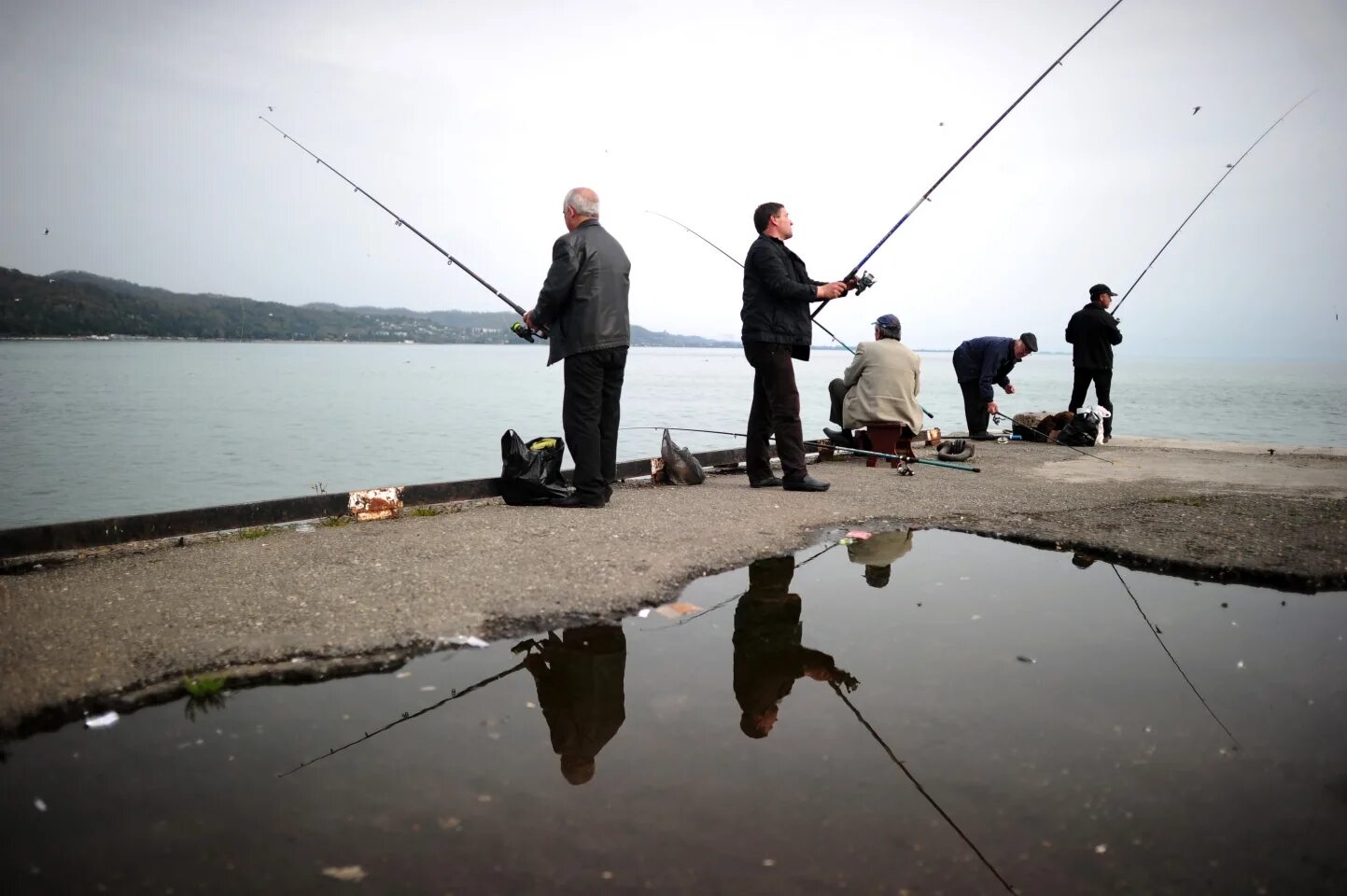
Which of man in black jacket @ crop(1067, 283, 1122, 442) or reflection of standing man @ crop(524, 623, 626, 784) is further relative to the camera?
man in black jacket @ crop(1067, 283, 1122, 442)

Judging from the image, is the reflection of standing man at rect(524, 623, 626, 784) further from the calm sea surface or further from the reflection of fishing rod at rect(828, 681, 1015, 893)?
the calm sea surface

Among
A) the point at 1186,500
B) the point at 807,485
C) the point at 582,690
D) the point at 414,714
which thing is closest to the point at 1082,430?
the point at 1186,500

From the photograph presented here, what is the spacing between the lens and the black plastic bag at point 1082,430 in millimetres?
11875

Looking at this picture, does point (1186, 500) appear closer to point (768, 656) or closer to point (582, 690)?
point (768, 656)

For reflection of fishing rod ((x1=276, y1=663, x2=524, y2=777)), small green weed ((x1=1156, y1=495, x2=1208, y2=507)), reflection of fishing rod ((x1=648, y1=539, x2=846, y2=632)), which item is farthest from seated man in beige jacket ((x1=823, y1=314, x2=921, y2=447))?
reflection of fishing rod ((x1=276, y1=663, x2=524, y2=777))

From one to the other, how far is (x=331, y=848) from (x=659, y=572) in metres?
2.57

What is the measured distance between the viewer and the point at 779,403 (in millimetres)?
7242

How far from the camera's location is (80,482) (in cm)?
1647


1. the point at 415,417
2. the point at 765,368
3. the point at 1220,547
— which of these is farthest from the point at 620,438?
the point at 1220,547

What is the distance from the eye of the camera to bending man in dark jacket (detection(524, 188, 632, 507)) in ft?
21.2

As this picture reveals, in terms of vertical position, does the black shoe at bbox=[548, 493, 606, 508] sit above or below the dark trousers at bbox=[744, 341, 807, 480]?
below

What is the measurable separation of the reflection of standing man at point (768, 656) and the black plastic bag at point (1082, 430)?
28.5ft

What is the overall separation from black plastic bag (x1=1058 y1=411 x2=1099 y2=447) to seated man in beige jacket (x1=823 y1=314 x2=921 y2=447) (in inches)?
144

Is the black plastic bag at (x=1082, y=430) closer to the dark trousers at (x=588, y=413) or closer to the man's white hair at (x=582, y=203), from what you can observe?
the dark trousers at (x=588, y=413)
